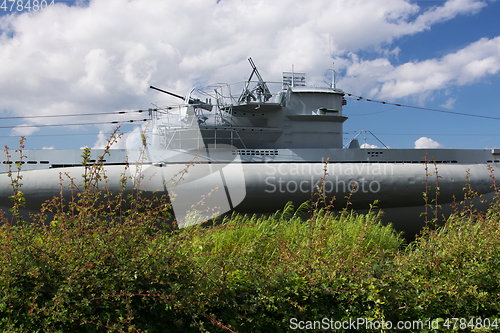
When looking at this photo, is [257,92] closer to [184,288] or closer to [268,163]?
[268,163]

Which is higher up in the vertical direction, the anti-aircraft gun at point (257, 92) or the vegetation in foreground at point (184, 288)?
the anti-aircraft gun at point (257, 92)

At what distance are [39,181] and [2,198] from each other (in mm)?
1079

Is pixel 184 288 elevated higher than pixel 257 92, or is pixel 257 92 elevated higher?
pixel 257 92

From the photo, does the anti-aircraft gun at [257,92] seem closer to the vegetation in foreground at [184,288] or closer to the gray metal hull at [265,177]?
the gray metal hull at [265,177]

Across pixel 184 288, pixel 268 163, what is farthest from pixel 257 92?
pixel 184 288

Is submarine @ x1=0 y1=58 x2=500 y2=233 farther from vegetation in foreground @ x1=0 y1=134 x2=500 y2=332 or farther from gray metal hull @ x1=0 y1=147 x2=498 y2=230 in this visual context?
vegetation in foreground @ x1=0 y1=134 x2=500 y2=332

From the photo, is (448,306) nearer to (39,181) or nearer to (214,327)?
(214,327)

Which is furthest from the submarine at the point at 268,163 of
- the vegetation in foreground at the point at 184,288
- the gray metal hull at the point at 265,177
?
the vegetation in foreground at the point at 184,288

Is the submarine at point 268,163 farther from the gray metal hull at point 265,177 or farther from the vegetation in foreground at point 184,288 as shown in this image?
the vegetation in foreground at point 184,288

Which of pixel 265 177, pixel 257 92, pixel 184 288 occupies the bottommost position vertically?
pixel 184 288

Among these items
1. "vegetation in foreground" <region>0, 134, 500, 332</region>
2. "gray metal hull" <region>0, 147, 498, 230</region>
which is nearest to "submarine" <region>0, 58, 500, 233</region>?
"gray metal hull" <region>0, 147, 498, 230</region>

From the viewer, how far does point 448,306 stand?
110 inches

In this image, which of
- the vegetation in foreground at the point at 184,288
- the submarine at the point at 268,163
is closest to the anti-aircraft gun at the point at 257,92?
the submarine at the point at 268,163

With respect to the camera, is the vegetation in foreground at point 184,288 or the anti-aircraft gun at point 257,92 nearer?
the vegetation in foreground at point 184,288
